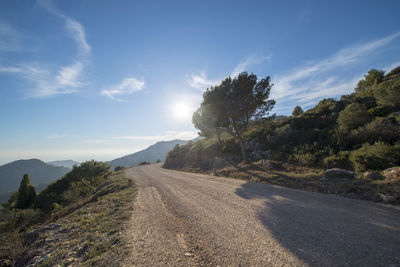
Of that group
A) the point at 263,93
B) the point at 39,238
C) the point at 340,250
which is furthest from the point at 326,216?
the point at 263,93

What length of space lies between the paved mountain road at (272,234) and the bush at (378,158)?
16.1 feet

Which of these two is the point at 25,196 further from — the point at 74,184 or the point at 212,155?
the point at 212,155

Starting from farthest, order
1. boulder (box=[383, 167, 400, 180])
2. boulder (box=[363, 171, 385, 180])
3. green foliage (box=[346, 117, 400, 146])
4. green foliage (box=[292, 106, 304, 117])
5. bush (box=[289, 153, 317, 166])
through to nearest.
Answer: green foliage (box=[292, 106, 304, 117]) → bush (box=[289, 153, 317, 166]) → green foliage (box=[346, 117, 400, 146]) → boulder (box=[363, 171, 385, 180]) → boulder (box=[383, 167, 400, 180])

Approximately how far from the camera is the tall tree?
606 inches

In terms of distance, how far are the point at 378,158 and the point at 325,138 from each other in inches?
242

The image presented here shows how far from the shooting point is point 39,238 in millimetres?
4988

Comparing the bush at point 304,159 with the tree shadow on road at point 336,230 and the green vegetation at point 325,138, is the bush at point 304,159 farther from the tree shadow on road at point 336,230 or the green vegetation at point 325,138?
the tree shadow on road at point 336,230

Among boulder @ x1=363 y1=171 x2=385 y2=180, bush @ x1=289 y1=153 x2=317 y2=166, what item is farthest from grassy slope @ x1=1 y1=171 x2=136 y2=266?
bush @ x1=289 y1=153 x2=317 y2=166

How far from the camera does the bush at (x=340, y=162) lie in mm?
9294

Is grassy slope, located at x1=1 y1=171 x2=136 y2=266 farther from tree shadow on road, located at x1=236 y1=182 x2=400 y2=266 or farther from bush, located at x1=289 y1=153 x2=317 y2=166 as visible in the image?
bush, located at x1=289 y1=153 x2=317 y2=166

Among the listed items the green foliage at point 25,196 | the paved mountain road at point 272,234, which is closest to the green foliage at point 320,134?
the paved mountain road at point 272,234

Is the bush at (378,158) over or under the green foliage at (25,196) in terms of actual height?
over

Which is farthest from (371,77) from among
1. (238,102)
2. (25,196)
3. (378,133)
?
(25,196)

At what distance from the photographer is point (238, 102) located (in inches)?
617
